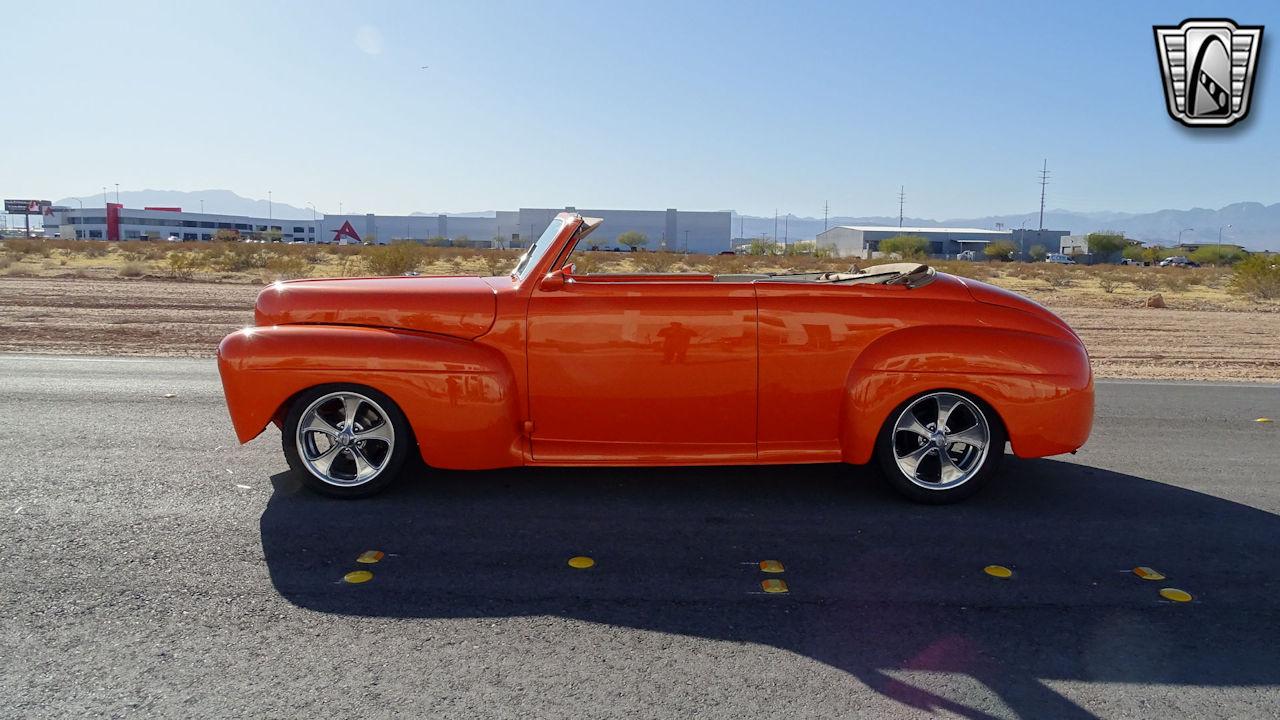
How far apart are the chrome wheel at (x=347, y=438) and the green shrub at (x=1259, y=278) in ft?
103

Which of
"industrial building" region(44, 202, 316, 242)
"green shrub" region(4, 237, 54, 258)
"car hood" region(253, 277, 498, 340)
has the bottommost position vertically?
"car hood" region(253, 277, 498, 340)

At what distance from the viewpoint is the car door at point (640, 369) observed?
4957 millimetres

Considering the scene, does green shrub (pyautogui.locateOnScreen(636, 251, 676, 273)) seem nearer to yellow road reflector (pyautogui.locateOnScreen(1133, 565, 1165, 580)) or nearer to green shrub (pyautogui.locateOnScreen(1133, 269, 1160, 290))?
green shrub (pyautogui.locateOnScreen(1133, 269, 1160, 290))

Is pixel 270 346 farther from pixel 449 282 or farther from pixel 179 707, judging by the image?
pixel 179 707

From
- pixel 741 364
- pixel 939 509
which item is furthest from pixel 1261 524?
pixel 741 364

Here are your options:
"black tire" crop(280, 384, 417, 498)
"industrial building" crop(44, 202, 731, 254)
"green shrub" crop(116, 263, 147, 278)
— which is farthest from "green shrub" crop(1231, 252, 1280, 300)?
"industrial building" crop(44, 202, 731, 254)

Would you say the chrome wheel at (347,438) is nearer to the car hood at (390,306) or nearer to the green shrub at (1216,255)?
the car hood at (390,306)

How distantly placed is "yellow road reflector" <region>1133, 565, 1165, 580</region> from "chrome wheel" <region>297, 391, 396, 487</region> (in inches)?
146

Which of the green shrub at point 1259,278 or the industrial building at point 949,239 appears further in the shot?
the industrial building at point 949,239

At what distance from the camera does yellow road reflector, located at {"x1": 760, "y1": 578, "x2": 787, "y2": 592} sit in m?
3.95

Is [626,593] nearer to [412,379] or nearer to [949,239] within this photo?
[412,379]

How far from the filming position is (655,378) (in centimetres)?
498

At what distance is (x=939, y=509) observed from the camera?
5082 mm

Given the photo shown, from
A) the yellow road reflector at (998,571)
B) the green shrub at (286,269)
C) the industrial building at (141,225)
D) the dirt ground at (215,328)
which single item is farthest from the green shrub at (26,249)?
the industrial building at (141,225)
